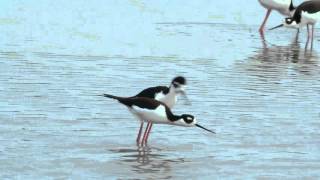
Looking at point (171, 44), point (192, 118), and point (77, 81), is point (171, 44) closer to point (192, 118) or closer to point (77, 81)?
point (77, 81)

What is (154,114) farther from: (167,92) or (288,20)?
(288,20)

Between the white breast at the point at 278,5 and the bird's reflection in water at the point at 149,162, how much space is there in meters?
12.9

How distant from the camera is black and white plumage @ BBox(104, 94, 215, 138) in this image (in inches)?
482

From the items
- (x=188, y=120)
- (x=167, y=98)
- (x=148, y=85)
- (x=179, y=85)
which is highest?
(x=188, y=120)

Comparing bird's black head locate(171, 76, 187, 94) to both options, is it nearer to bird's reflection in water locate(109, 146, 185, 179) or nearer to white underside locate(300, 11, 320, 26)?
bird's reflection in water locate(109, 146, 185, 179)

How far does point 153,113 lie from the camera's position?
12367mm

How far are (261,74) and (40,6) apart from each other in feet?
26.7

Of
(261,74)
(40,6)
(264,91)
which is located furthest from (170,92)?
(40,6)

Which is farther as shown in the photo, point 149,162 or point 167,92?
point 167,92

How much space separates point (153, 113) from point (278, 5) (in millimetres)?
12907

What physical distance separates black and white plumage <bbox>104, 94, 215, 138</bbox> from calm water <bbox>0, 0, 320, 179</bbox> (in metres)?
0.27

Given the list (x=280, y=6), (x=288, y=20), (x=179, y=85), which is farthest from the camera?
(x=280, y=6)

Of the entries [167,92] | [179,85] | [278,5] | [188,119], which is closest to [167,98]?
[167,92]

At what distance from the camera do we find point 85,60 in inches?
714
